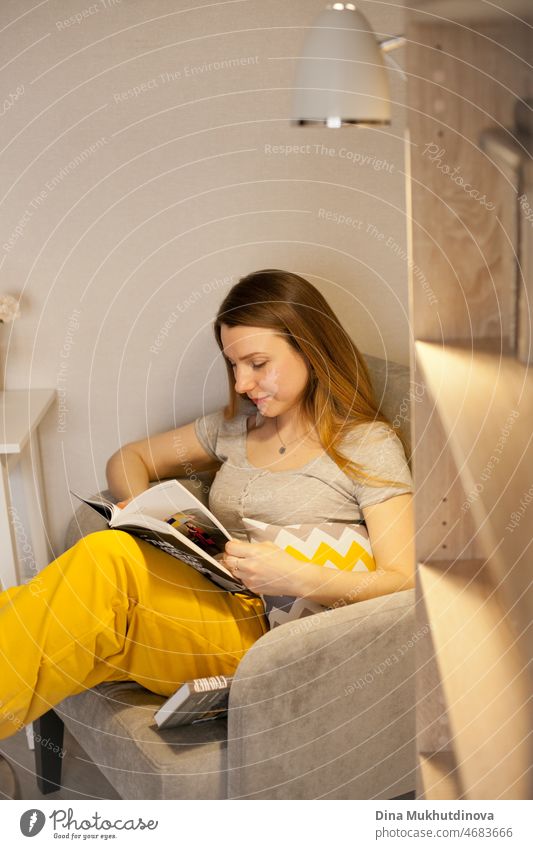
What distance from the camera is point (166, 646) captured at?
1.19m

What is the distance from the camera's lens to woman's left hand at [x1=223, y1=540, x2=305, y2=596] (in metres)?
1.17

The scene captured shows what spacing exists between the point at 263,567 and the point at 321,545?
0.14m

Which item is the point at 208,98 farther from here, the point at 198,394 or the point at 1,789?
the point at 1,789

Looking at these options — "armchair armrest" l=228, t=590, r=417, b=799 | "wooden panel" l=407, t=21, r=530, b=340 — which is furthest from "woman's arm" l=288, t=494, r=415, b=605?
"wooden panel" l=407, t=21, r=530, b=340

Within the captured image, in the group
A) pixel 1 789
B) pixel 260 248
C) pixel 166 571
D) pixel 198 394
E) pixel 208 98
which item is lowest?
pixel 1 789

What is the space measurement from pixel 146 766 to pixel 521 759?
410 mm

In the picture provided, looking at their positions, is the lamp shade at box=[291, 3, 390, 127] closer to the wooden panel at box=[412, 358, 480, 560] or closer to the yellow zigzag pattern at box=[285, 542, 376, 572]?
the wooden panel at box=[412, 358, 480, 560]

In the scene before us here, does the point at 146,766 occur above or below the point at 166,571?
below

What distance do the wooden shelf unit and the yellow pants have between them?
1.08ft

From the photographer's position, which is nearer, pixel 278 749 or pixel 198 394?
pixel 278 749

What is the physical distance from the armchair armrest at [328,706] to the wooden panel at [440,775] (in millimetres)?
94

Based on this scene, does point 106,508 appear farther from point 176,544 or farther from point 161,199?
point 161,199

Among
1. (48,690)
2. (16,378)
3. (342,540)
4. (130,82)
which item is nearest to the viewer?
(48,690)

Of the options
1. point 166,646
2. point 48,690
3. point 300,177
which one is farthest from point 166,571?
point 300,177
